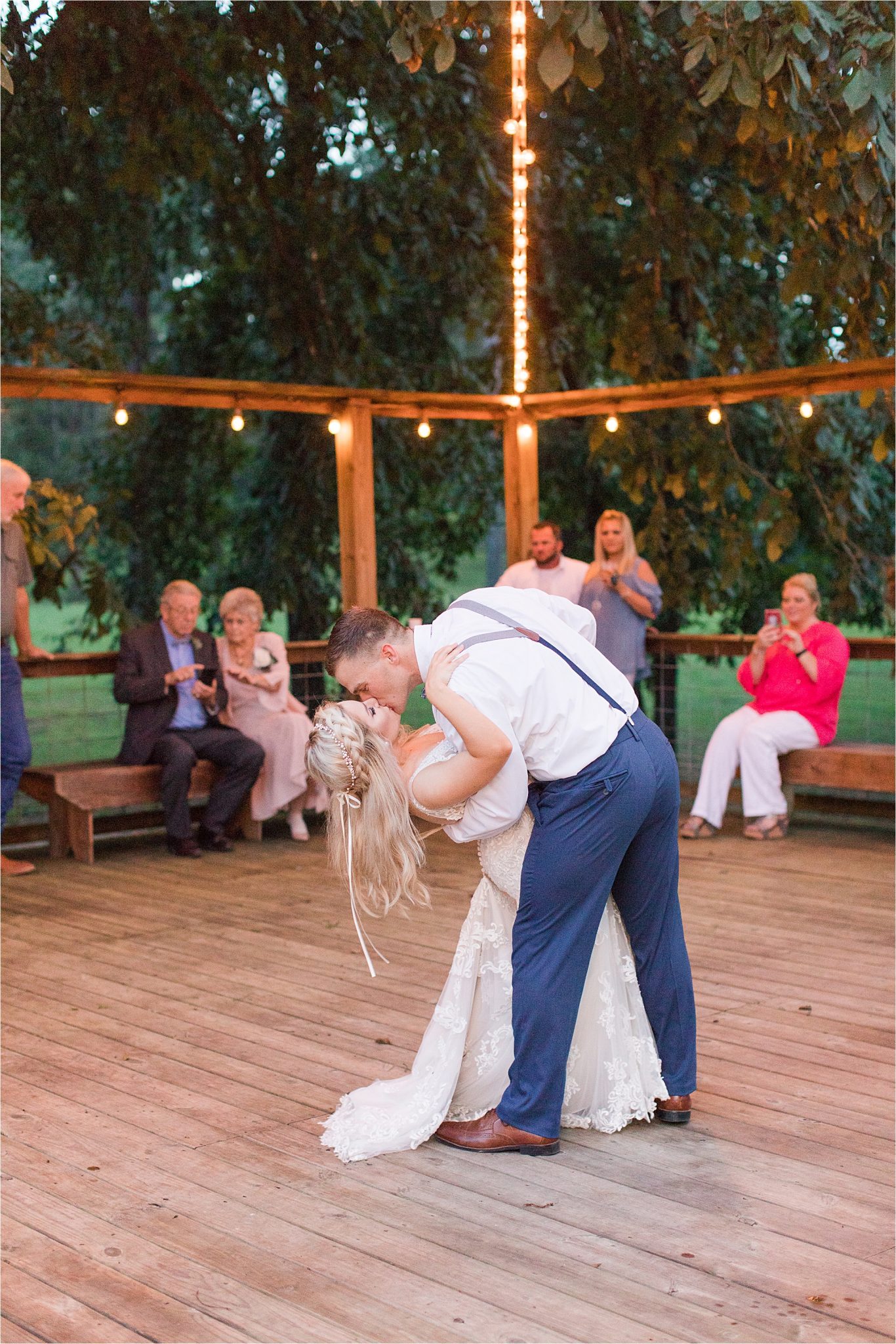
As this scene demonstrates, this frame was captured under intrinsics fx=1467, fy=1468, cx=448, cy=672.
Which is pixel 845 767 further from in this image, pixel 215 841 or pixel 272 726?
pixel 215 841

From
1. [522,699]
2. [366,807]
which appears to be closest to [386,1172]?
[366,807]

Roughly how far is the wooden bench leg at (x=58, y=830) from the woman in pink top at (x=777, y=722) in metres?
3.07

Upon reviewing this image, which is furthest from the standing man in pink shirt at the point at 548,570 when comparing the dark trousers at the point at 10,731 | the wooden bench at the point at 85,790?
the dark trousers at the point at 10,731

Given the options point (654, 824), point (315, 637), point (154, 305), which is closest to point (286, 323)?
point (315, 637)

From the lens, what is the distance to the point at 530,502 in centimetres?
847

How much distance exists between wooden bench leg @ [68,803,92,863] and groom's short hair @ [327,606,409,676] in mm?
4239

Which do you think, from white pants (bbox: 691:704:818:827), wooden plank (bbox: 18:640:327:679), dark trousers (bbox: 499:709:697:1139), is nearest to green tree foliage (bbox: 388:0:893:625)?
white pants (bbox: 691:704:818:827)

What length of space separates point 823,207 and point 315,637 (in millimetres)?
5249

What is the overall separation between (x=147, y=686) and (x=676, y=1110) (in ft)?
14.2

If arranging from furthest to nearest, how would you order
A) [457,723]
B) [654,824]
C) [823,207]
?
[823,207] → [654,824] → [457,723]

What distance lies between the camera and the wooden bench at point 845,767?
23.0 feet

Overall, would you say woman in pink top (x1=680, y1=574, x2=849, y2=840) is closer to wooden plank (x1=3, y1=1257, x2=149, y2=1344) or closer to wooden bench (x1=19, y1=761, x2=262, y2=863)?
wooden bench (x1=19, y1=761, x2=262, y2=863)

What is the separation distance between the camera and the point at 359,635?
313 centimetres

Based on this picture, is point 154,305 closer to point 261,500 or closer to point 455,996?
point 261,500
